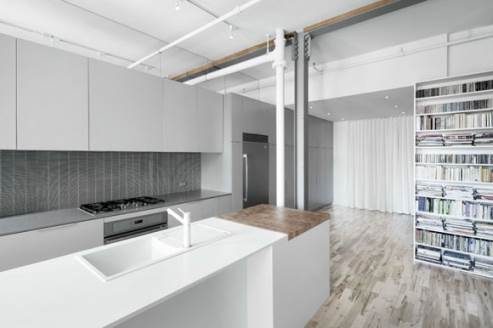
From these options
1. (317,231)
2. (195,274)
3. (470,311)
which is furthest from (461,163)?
(195,274)

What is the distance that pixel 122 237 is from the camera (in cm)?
254

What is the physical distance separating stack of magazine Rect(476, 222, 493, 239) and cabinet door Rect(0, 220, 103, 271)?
434cm

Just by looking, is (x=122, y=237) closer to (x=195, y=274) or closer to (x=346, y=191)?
(x=195, y=274)

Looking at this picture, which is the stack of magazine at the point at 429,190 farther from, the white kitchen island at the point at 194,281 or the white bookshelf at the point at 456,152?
the white kitchen island at the point at 194,281

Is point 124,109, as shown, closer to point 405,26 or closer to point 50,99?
point 50,99

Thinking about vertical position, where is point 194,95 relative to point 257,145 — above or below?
above

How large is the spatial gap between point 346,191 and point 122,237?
19.4ft

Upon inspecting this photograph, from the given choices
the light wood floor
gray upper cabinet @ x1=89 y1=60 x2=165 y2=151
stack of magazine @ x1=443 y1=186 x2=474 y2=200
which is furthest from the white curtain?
gray upper cabinet @ x1=89 y1=60 x2=165 y2=151

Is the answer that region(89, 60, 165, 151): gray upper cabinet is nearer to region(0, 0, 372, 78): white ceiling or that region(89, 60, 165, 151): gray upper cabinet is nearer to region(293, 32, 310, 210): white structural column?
region(0, 0, 372, 78): white ceiling

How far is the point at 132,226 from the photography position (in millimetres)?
2588

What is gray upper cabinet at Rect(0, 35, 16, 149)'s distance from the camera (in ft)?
6.47

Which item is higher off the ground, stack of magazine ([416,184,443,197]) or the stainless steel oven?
stack of magazine ([416,184,443,197])

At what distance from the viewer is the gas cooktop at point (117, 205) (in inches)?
101

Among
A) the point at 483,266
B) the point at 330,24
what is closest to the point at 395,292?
the point at 483,266
